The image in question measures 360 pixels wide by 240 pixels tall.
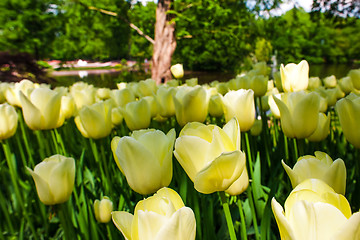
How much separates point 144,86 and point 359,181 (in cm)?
154

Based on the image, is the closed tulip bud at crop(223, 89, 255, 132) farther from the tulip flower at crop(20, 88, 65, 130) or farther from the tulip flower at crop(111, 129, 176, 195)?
the tulip flower at crop(20, 88, 65, 130)

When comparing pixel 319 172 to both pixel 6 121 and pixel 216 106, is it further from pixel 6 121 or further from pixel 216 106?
pixel 6 121

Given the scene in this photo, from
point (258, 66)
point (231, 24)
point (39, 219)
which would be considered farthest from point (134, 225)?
point (231, 24)

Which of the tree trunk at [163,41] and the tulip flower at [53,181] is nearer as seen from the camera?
the tulip flower at [53,181]

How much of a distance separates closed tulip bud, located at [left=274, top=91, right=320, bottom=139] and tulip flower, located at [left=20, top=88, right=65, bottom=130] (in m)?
1.15

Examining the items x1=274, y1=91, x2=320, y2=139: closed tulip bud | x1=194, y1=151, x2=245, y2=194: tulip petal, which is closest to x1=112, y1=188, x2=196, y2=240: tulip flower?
x1=194, y1=151, x2=245, y2=194: tulip petal

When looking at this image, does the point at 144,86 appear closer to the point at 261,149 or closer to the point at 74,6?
the point at 261,149

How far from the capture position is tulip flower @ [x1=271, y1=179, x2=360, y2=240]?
19.5 inches

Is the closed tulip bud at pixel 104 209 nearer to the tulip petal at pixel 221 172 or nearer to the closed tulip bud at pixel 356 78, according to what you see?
the tulip petal at pixel 221 172

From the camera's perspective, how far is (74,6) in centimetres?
671

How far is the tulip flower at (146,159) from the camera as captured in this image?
0.85 m

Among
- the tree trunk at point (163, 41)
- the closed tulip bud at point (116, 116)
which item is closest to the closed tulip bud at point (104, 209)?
the closed tulip bud at point (116, 116)

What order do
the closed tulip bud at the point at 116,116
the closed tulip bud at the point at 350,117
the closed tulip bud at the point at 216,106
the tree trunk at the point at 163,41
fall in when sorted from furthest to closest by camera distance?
the tree trunk at the point at 163,41, the closed tulip bud at the point at 116,116, the closed tulip bud at the point at 216,106, the closed tulip bud at the point at 350,117

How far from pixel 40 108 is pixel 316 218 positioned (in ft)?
4.91
